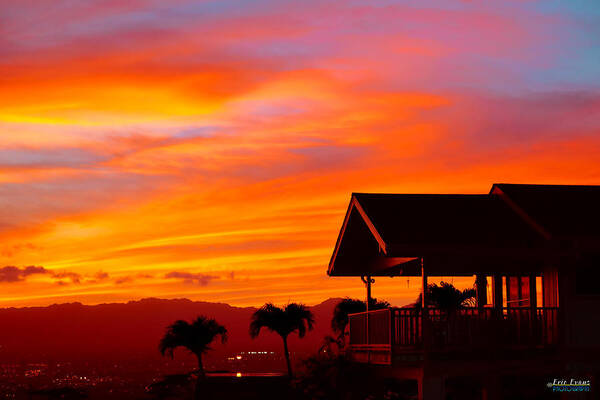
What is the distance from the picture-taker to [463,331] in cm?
2520

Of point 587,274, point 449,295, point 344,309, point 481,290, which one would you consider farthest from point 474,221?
point 344,309

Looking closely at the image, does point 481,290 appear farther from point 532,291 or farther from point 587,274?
point 587,274

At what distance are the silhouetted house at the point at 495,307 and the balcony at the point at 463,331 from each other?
26mm

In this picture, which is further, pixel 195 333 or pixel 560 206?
pixel 195 333

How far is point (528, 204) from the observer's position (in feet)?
90.8

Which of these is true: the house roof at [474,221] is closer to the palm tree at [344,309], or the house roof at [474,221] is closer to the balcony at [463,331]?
the balcony at [463,331]

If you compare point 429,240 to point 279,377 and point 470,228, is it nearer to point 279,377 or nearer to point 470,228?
point 470,228

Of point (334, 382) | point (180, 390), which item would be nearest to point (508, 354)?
point (334, 382)

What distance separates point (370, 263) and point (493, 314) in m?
7.87

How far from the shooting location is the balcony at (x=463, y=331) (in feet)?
81.4

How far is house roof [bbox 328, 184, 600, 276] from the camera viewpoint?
25.0m

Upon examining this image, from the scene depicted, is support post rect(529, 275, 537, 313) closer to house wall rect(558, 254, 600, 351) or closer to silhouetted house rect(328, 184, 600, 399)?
silhouetted house rect(328, 184, 600, 399)

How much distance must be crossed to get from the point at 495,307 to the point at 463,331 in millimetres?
1190

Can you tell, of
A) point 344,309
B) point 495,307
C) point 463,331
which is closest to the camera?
point 463,331
